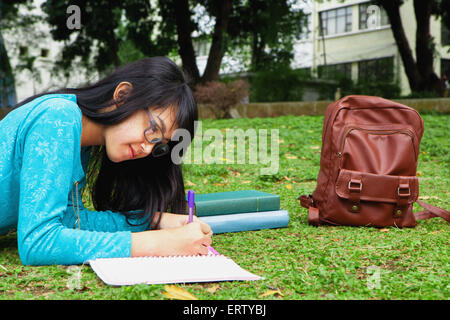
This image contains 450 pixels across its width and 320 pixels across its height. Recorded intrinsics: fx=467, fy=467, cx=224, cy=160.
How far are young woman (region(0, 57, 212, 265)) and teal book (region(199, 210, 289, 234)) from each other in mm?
588

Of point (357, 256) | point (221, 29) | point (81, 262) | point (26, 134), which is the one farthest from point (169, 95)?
point (221, 29)

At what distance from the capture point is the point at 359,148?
255 centimetres

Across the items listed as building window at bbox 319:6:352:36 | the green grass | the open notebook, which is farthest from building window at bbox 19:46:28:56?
the open notebook

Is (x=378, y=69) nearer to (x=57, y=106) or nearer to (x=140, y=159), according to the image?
(x=140, y=159)

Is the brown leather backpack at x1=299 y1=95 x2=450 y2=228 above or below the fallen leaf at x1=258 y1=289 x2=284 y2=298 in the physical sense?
above

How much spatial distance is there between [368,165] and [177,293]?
1.46 meters

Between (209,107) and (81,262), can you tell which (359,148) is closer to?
(81,262)

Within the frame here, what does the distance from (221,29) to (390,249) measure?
9.65m

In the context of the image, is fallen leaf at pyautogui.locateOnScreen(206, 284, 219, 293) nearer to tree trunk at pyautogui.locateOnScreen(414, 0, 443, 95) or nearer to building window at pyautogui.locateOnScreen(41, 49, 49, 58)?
tree trunk at pyautogui.locateOnScreen(414, 0, 443, 95)

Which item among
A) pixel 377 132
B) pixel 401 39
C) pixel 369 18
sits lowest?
pixel 377 132

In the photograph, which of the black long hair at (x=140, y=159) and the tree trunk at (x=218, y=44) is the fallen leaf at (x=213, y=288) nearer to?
the black long hair at (x=140, y=159)

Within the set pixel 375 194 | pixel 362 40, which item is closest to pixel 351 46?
pixel 362 40

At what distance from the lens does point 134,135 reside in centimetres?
175

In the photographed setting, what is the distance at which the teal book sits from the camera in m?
2.50
